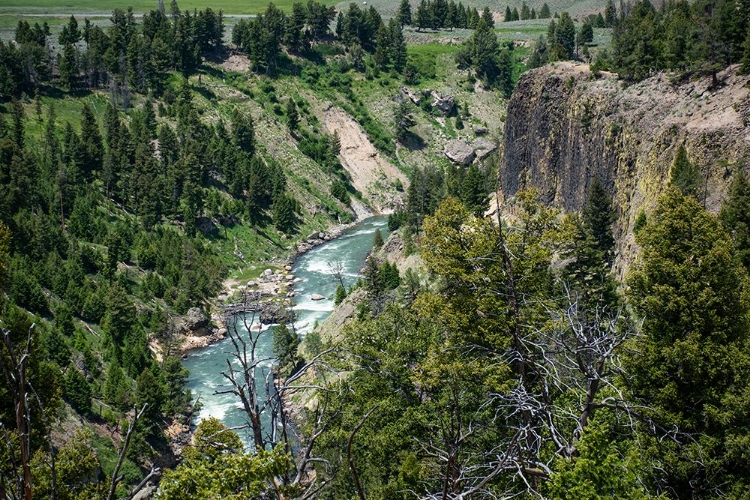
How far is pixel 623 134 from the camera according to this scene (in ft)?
210

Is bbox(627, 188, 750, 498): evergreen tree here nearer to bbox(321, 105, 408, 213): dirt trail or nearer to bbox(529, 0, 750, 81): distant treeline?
bbox(529, 0, 750, 81): distant treeline

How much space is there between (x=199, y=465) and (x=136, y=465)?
180 ft

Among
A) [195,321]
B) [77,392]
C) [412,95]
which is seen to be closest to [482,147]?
[412,95]

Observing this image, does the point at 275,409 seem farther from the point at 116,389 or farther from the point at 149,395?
the point at 116,389

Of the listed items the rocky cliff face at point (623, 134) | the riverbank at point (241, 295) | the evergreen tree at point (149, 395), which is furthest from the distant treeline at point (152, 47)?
the rocky cliff face at point (623, 134)

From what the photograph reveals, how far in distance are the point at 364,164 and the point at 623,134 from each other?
109 metres

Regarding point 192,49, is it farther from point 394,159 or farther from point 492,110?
point 492,110

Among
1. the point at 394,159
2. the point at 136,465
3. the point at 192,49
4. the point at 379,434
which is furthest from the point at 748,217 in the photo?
the point at 192,49

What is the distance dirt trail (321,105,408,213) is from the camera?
163 metres

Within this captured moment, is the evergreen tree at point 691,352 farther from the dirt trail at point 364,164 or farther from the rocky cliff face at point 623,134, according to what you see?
the dirt trail at point 364,164

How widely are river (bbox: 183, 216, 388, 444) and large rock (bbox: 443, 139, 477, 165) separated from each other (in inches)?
1318

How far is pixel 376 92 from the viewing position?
188 m

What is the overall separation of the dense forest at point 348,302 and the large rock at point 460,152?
44.9 ft

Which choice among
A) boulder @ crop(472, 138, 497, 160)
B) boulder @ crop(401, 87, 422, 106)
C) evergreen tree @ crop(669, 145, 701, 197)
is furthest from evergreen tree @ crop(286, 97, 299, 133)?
evergreen tree @ crop(669, 145, 701, 197)
